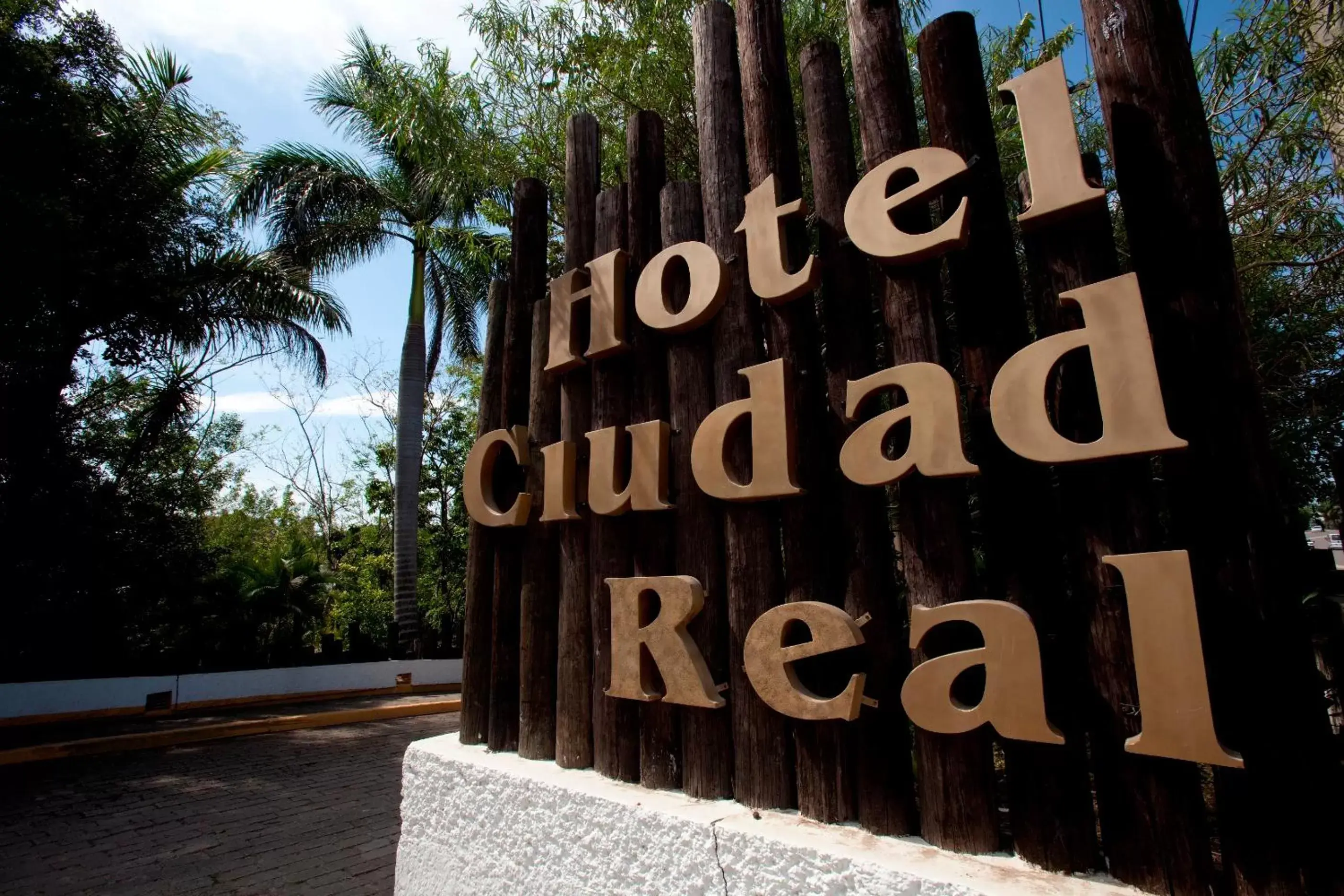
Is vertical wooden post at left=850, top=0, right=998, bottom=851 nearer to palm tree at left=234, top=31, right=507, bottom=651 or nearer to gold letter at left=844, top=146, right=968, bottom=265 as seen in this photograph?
gold letter at left=844, top=146, right=968, bottom=265

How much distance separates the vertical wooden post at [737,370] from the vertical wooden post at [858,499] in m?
0.24

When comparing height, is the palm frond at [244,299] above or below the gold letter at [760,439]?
above

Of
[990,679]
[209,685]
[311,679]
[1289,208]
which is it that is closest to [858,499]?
[990,679]

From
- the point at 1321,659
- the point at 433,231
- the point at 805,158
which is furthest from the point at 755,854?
the point at 433,231

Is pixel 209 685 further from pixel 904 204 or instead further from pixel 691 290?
pixel 904 204

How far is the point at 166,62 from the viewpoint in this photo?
9875 mm

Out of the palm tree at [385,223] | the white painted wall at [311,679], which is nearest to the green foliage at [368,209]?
the palm tree at [385,223]

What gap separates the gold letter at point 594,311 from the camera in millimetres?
2730

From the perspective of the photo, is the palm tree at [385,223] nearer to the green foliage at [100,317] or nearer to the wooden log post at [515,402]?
the green foliage at [100,317]

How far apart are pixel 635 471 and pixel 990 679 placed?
128cm

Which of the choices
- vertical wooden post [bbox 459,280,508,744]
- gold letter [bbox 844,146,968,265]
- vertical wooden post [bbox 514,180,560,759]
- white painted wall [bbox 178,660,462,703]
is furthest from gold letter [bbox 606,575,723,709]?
white painted wall [bbox 178,660,462,703]

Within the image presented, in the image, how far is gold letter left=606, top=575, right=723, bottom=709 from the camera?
2.22 m

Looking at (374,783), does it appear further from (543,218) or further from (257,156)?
(257,156)

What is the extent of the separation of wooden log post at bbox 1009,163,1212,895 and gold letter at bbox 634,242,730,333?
0.95 m
